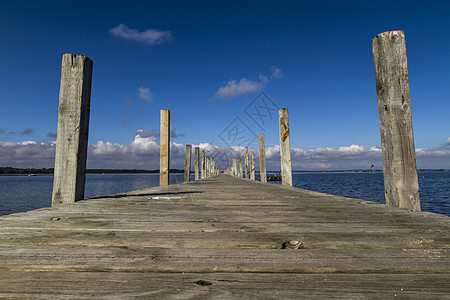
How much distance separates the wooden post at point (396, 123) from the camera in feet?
8.99

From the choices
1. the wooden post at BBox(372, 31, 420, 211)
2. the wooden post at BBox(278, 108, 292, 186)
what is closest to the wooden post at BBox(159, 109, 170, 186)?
the wooden post at BBox(278, 108, 292, 186)

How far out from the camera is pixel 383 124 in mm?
2926

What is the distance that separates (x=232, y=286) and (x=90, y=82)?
11.4ft

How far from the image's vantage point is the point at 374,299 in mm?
881

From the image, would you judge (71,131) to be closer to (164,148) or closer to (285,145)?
(164,148)

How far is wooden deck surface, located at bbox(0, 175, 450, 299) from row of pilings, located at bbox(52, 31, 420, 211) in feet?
2.80

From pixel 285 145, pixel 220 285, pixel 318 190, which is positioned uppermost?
pixel 285 145

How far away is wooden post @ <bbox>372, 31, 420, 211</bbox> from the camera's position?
108 inches

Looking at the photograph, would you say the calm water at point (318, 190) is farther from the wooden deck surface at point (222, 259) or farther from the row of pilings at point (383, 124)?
the wooden deck surface at point (222, 259)

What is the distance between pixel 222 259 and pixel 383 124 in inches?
106

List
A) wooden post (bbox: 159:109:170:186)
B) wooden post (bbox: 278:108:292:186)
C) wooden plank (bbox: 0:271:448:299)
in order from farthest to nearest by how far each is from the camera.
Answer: wooden post (bbox: 278:108:292:186) → wooden post (bbox: 159:109:170:186) → wooden plank (bbox: 0:271:448:299)

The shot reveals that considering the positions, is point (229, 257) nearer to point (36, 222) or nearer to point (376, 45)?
point (36, 222)

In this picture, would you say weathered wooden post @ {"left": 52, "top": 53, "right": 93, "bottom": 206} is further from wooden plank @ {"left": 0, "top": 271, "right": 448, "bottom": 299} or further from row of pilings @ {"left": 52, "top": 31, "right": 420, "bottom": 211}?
wooden plank @ {"left": 0, "top": 271, "right": 448, "bottom": 299}

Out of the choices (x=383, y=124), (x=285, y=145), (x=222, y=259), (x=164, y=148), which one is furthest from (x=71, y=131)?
(x=285, y=145)
